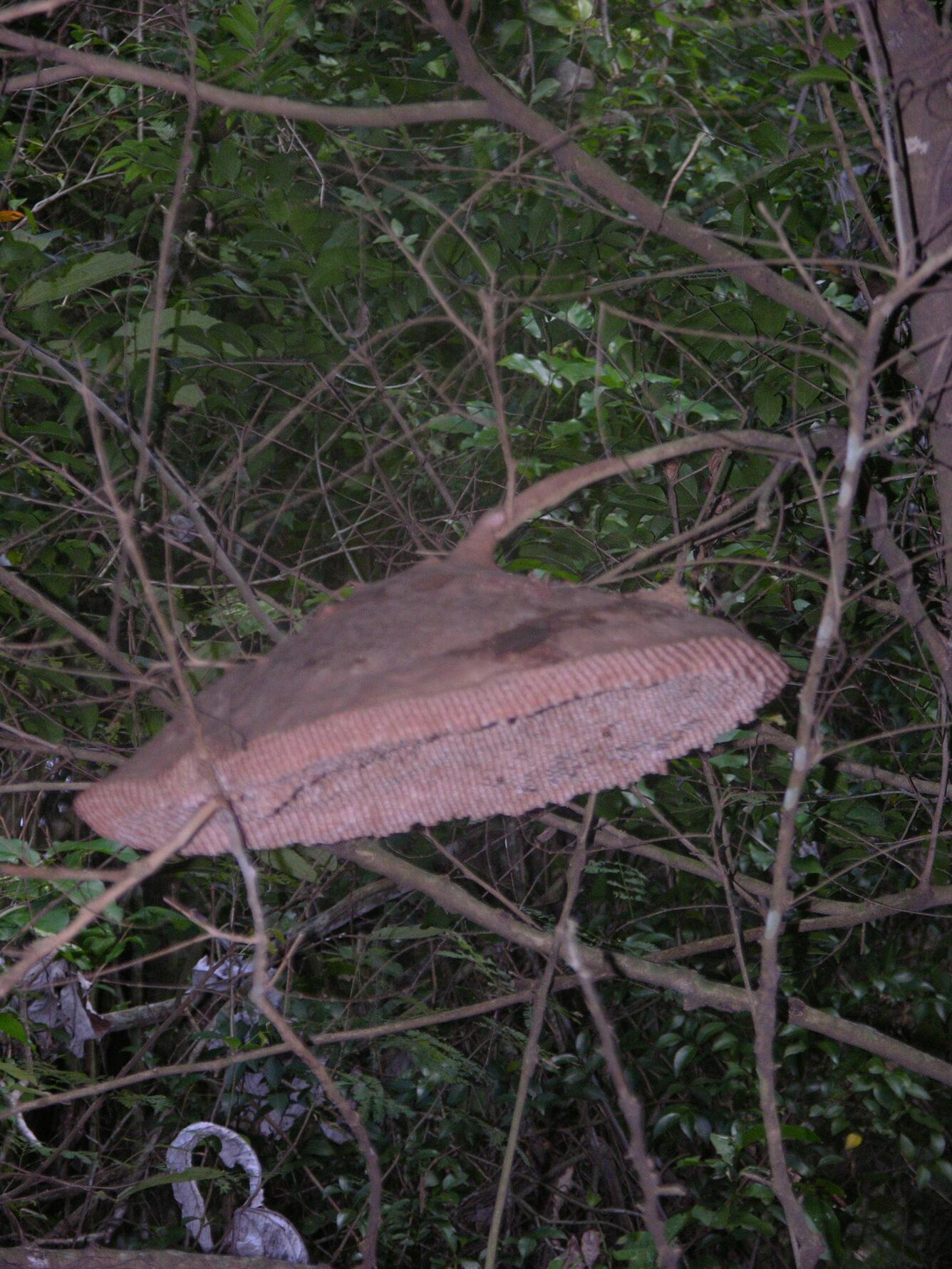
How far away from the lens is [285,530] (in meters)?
3.48

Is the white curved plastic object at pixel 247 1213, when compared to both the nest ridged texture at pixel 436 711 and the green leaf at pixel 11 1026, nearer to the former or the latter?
the green leaf at pixel 11 1026

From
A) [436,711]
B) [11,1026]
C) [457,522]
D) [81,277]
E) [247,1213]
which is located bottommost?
[247,1213]

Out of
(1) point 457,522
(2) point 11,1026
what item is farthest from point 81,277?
(2) point 11,1026

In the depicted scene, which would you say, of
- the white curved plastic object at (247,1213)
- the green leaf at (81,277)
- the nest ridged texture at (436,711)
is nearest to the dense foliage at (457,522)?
the green leaf at (81,277)

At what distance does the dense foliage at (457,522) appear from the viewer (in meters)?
2.09

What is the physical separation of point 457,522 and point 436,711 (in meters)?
1.75

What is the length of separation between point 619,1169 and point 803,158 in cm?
292

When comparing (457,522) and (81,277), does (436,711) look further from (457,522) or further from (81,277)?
(457,522)

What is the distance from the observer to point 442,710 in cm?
75

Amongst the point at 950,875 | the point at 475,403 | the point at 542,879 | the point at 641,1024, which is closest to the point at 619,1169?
the point at 641,1024

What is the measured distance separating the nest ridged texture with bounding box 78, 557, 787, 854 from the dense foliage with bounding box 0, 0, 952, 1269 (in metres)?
0.37

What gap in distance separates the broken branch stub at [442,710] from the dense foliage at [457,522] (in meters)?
0.38

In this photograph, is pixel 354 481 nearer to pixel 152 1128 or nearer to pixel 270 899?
pixel 270 899

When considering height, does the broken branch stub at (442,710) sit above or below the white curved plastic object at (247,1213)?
above
